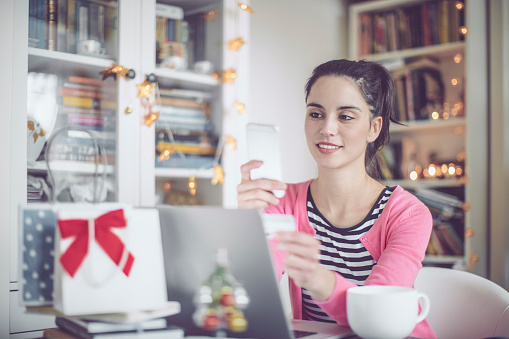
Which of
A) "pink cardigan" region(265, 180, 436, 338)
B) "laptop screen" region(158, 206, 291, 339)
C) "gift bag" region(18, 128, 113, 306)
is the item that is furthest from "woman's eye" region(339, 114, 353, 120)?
"gift bag" region(18, 128, 113, 306)

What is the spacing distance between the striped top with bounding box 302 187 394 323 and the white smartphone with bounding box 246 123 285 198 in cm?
32

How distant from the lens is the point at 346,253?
4.76ft

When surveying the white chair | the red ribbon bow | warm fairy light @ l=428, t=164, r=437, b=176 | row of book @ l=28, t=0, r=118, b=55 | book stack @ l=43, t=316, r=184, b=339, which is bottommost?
the white chair

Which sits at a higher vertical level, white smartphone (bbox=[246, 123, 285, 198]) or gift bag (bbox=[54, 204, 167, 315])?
white smartphone (bbox=[246, 123, 285, 198])

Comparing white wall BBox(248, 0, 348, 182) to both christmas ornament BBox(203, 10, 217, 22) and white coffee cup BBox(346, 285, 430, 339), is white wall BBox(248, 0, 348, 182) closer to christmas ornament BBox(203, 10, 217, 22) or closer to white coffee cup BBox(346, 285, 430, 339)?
christmas ornament BBox(203, 10, 217, 22)

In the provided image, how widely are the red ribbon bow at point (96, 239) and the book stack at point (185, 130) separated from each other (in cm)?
126

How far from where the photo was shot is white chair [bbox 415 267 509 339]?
3.84 ft

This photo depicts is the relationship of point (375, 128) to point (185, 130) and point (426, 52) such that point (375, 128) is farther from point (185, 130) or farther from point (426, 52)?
point (426, 52)

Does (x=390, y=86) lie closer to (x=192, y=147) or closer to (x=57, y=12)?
(x=192, y=147)

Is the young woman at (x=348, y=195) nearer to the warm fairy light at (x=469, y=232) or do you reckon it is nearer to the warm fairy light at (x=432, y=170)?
the warm fairy light at (x=469, y=232)

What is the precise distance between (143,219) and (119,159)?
1.15 meters

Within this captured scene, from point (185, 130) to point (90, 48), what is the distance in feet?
1.64

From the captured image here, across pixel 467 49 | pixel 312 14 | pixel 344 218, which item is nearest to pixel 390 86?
pixel 344 218

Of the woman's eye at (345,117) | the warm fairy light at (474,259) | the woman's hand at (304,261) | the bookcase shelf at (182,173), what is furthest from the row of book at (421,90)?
the woman's hand at (304,261)
